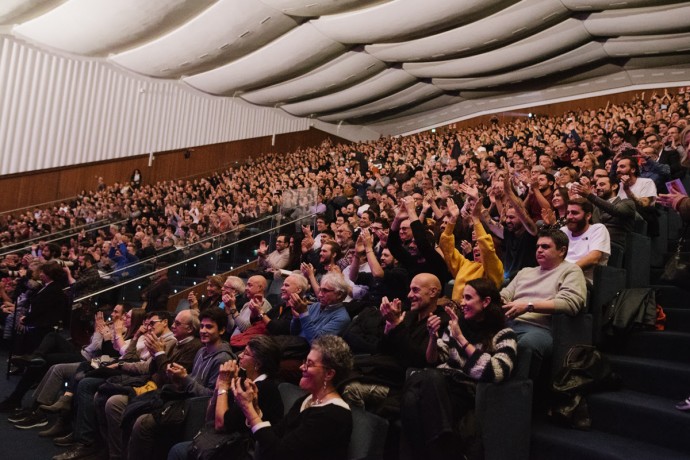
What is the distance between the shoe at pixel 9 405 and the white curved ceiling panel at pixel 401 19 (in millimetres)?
8728

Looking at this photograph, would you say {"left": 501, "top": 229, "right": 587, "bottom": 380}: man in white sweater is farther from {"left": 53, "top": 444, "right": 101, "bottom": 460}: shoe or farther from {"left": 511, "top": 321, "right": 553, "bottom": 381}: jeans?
{"left": 53, "top": 444, "right": 101, "bottom": 460}: shoe

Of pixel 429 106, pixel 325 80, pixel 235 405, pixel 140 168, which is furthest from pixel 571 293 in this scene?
pixel 429 106

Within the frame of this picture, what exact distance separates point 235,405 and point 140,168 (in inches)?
494

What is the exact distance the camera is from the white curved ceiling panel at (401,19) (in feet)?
34.8

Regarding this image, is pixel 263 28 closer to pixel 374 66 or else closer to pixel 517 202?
pixel 374 66

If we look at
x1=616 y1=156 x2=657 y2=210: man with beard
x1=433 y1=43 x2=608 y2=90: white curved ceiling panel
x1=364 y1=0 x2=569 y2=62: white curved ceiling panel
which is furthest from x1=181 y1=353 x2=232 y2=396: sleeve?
x1=433 y1=43 x2=608 y2=90: white curved ceiling panel

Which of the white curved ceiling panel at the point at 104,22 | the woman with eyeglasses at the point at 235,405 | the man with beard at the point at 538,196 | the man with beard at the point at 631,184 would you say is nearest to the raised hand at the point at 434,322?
the woman with eyeglasses at the point at 235,405

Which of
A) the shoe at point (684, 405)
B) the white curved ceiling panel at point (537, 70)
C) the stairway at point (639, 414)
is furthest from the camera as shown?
the white curved ceiling panel at point (537, 70)

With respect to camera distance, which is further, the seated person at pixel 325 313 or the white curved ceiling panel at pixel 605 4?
the white curved ceiling panel at pixel 605 4

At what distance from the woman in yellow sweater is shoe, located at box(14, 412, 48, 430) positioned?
9.64 feet

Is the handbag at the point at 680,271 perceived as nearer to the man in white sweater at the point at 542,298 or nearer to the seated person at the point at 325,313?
the man in white sweater at the point at 542,298

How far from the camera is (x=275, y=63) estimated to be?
43.8ft

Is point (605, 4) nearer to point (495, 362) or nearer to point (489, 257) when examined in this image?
point (489, 257)

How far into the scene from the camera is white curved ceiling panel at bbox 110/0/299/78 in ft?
36.4
